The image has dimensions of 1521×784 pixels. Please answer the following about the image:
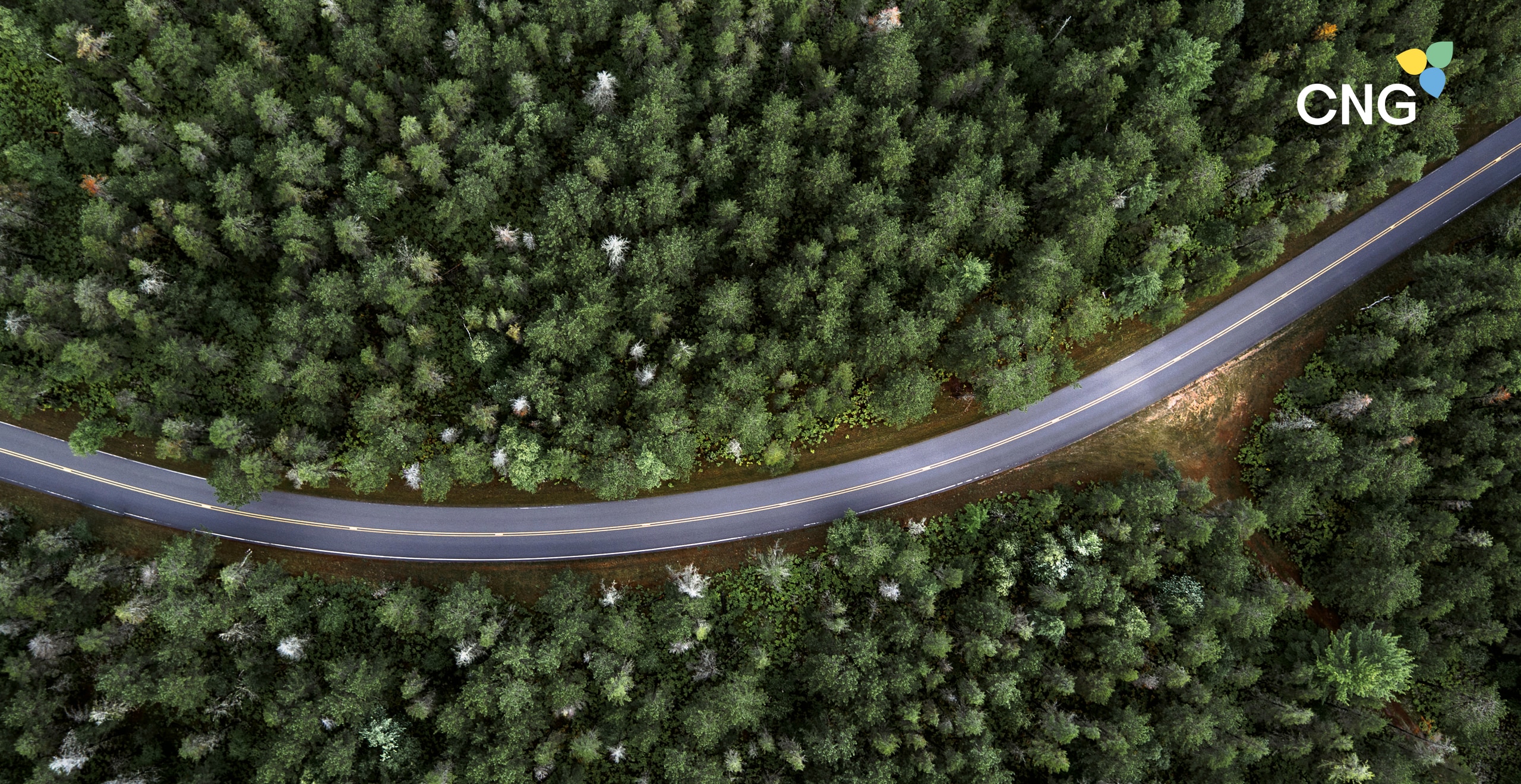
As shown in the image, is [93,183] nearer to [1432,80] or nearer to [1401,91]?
[1401,91]

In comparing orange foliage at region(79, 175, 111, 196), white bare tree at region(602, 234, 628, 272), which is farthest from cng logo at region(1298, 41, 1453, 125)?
orange foliage at region(79, 175, 111, 196)

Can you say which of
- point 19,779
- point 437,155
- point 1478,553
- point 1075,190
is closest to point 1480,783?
point 1478,553

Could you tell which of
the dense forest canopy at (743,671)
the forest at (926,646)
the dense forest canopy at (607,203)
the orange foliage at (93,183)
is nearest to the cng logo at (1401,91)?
the dense forest canopy at (607,203)

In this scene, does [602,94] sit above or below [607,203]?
above

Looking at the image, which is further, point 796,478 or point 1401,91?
point 796,478

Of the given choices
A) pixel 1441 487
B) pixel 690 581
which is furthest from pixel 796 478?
pixel 1441 487

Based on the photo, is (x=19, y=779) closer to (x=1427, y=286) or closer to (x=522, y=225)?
(x=522, y=225)
